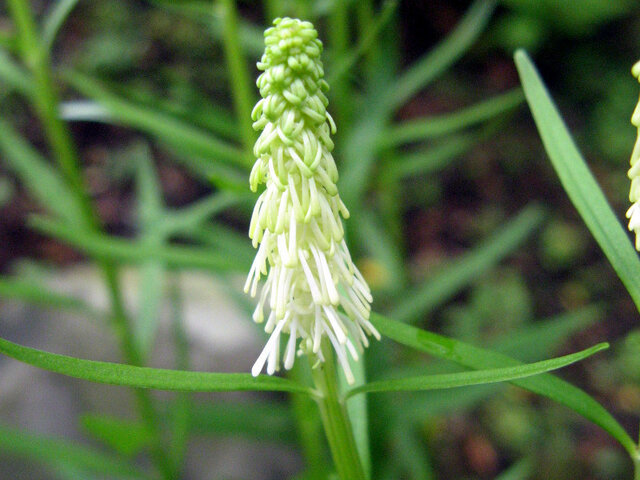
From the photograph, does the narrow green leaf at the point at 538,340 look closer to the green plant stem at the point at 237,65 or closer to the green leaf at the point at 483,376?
the green plant stem at the point at 237,65

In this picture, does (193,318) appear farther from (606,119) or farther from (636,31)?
(636,31)

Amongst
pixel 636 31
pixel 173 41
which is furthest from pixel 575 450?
pixel 173 41

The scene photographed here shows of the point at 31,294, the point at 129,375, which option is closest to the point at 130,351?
the point at 31,294

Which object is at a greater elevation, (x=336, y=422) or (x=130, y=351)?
(x=130, y=351)

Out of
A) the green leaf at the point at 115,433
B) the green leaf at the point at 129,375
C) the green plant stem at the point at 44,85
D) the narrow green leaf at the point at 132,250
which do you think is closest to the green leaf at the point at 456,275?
the narrow green leaf at the point at 132,250

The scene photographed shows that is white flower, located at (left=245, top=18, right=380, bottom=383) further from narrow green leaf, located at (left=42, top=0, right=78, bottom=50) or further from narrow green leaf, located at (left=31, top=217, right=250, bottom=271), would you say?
narrow green leaf, located at (left=42, top=0, right=78, bottom=50)

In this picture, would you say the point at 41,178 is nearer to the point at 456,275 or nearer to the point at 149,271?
the point at 149,271
